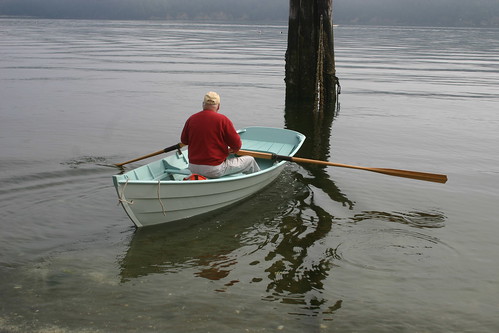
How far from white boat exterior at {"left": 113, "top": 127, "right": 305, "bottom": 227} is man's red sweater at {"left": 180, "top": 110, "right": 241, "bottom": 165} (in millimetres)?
461

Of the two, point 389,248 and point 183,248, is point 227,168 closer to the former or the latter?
point 183,248

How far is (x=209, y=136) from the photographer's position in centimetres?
894

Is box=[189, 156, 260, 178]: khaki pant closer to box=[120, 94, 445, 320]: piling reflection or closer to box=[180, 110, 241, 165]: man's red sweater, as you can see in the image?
box=[180, 110, 241, 165]: man's red sweater

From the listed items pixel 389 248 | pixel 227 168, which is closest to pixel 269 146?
pixel 227 168

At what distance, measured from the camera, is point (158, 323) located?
19.1 feet

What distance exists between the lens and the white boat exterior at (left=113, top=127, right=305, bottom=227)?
7.86m

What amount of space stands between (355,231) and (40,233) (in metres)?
4.64

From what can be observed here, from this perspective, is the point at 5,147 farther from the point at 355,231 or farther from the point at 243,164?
the point at 355,231

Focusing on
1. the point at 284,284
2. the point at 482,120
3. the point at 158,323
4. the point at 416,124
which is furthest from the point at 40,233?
the point at 482,120

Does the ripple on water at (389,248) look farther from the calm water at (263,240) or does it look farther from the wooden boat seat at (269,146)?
the wooden boat seat at (269,146)

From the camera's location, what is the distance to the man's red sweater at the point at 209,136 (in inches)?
350

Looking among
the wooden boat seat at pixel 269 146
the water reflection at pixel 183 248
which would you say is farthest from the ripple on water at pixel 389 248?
the wooden boat seat at pixel 269 146

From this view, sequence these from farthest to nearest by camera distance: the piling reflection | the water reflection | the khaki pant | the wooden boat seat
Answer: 1. the wooden boat seat
2. the khaki pant
3. the water reflection
4. the piling reflection

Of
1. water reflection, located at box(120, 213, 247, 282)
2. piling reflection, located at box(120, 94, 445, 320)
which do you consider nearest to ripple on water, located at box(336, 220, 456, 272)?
piling reflection, located at box(120, 94, 445, 320)
